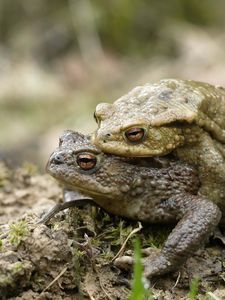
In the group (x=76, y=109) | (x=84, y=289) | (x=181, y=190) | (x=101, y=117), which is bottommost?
(x=84, y=289)

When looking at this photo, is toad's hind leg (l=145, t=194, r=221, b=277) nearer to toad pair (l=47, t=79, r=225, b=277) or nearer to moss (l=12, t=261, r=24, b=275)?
toad pair (l=47, t=79, r=225, b=277)

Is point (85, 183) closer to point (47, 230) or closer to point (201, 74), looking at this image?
point (47, 230)

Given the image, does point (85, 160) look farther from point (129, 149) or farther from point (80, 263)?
point (80, 263)

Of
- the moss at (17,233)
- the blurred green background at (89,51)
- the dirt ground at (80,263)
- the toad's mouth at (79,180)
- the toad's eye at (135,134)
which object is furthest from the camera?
the blurred green background at (89,51)

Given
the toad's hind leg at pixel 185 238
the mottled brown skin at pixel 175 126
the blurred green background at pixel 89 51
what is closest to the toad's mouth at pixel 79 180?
the mottled brown skin at pixel 175 126

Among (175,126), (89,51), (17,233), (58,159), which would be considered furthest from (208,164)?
(89,51)

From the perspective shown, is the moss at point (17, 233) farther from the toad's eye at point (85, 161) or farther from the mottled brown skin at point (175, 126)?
the mottled brown skin at point (175, 126)

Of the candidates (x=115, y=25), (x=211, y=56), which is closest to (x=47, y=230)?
(x=211, y=56)
